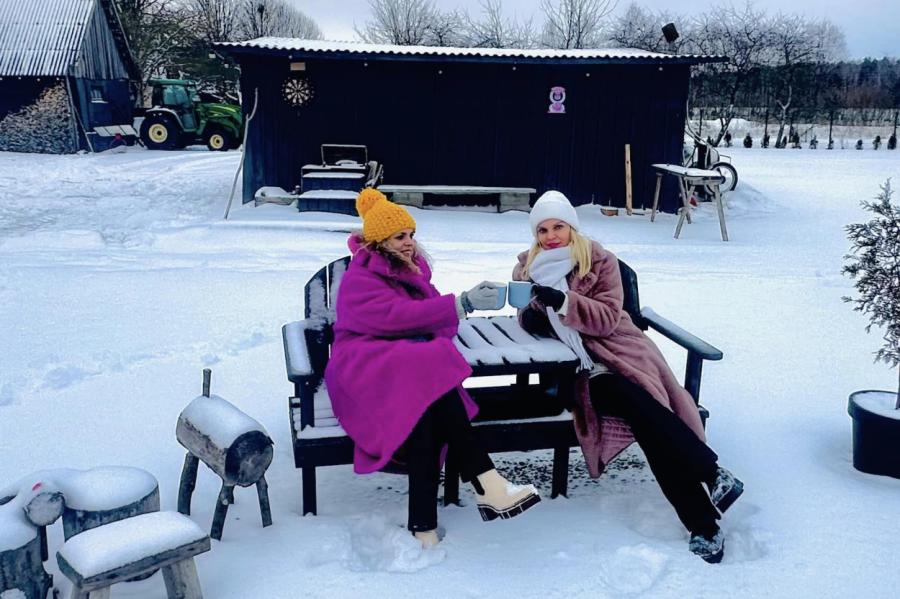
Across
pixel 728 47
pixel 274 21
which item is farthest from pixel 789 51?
pixel 274 21

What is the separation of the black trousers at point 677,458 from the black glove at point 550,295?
0.51 meters

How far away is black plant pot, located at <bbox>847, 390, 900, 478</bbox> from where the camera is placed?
150 inches

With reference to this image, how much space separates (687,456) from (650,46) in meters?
43.8

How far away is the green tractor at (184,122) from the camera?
79.6 feet

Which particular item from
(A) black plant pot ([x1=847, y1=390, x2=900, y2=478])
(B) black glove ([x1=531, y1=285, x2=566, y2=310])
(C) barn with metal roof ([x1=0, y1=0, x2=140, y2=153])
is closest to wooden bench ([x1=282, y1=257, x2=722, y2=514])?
(B) black glove ([x1=531, y1=285, x2=566, y2=310])

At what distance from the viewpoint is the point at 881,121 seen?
44.9 metres

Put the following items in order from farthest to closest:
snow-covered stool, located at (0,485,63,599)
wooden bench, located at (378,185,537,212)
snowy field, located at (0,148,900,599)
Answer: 1. wooden bench, located at (378,185,537,212)
2. snowy field, located at (0,148,900,599)
3. snow-covered stool, located at (0,485,63,599)

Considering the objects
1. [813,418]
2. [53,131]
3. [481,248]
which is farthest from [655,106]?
[53,131]

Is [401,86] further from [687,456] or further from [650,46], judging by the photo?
[650,46]

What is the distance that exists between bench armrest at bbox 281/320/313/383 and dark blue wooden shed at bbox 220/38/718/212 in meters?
9.87

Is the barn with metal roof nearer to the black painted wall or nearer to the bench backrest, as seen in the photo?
the black painted wall

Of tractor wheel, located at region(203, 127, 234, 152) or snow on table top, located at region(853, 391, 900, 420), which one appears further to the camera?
tractor wheel, located at region(203, 127, 234, 152)

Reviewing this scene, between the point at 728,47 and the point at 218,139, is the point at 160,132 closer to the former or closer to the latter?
the point at 218,139

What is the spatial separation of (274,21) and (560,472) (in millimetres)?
53955
